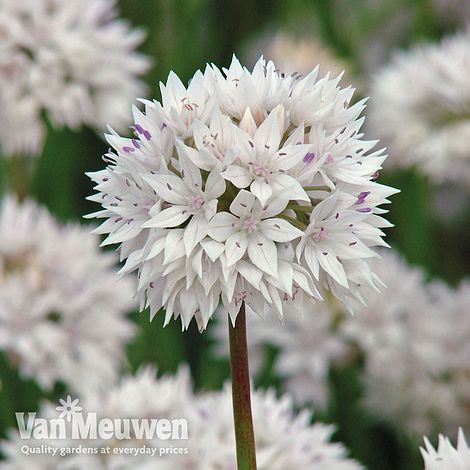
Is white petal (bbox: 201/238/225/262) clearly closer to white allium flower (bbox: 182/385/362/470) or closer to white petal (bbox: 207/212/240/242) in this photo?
white petal (bbox: 207/212/240/242)

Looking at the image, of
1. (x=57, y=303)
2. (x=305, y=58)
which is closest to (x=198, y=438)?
(x=57, y=303)

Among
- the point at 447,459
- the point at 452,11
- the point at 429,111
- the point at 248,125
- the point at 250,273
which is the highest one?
the point at 452,11

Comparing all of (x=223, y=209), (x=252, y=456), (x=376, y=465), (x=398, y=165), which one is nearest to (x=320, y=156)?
(x=223, y=209)

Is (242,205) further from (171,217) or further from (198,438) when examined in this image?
(198,438)

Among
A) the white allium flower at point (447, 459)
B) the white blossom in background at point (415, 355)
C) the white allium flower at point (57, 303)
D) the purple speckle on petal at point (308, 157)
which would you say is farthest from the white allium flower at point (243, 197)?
the white blossom in background at point (415, 355)

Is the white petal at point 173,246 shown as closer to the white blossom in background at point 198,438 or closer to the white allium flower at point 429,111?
the white blossom in background at point 198,438

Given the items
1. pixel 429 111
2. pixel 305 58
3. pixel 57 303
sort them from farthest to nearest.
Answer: pixel 305 58 < pixel 429 111 < pixel 57 303

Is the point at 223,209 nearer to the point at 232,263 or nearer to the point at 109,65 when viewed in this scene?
the point at 232,263
